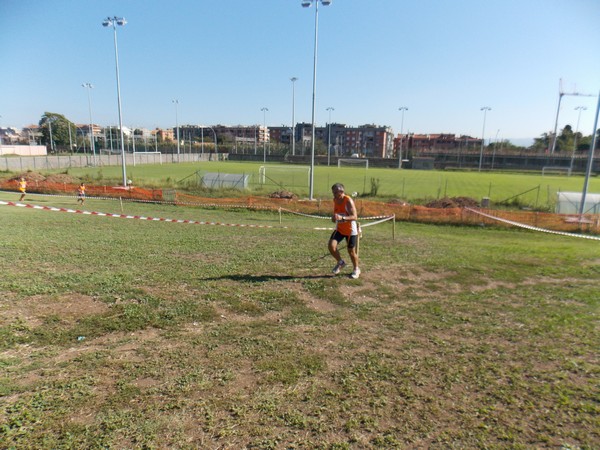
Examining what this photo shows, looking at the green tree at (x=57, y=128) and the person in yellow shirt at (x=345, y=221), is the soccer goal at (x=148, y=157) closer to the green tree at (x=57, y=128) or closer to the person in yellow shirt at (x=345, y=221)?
the green tree at (x=57, y=128)

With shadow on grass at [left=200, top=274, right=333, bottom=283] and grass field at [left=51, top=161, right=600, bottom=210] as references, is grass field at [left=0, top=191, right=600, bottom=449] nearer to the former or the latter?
shadow on grass at [left=200, top=274, right=333, bottom=283]

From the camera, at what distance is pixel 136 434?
2908 mm

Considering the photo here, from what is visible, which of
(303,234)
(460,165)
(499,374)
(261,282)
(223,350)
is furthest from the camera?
(460,165)

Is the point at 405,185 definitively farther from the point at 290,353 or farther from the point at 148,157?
the point at 148,157

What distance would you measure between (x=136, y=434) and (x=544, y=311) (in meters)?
5.76

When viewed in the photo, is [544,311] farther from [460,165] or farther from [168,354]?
[460,165]

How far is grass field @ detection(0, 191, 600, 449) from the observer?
303 centimetres

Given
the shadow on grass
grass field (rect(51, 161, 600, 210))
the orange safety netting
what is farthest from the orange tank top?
grass field (rect(51, 161, 600, 210))

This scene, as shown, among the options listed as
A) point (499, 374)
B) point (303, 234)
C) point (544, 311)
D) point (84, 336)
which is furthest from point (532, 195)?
point (84, 336)

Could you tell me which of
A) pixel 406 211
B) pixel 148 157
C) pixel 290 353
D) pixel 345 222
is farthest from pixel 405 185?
pixel 148 157

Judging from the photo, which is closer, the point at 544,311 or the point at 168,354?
the point at 168,354

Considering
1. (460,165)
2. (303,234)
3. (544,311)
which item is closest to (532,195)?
(303,234)

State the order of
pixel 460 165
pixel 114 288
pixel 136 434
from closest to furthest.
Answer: pixel 136 434
pixel 114 288
pixel 460 165

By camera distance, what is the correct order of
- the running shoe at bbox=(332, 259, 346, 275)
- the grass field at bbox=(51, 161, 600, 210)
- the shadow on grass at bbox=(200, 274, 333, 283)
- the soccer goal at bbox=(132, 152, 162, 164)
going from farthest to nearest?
the soccer goal at bbox=(132, 152, 162, 164) → the grass field at bbox=(51, 161, 600, 210) → the running shoe at bbox=(332, 259, 346, 275) → the shadow on grass at bbox=(200, 274, 333, 283)
